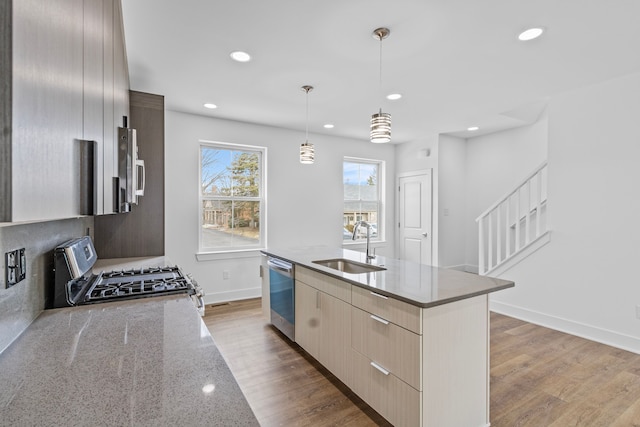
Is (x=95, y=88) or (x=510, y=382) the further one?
(x=510, y=382)

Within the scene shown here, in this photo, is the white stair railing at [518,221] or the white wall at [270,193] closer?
the white stair railing at [518,221]

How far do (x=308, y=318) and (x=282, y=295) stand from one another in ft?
1.75

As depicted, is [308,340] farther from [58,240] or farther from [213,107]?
[213,107]

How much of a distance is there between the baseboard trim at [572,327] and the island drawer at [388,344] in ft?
6.76

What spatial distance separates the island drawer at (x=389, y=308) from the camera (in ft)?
5.49

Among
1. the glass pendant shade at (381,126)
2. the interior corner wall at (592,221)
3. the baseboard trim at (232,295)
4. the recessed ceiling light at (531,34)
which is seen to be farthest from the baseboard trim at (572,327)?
the baseboard trim at (232,295)

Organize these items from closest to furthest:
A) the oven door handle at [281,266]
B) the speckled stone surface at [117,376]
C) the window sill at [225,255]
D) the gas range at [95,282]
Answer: the speckled stone surface at [117,376] < the gas range at [95,282] < the oven door handle at [281,266] < the window sill at [225,255]

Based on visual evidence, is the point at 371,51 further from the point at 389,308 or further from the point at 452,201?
the point at 452,201

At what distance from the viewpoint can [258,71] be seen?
2.98 meters

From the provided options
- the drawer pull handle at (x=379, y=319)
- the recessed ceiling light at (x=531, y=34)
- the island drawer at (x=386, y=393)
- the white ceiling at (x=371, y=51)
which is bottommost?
the island drawer at (x=386, y=393)

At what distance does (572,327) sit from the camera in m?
3.42

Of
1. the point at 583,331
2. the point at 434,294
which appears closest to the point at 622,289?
the point at 583,331

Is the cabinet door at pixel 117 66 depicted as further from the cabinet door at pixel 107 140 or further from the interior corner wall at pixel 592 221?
the interior corner wall at pixel 592 221

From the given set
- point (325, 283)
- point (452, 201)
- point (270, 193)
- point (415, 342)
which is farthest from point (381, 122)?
point (452, 201)
